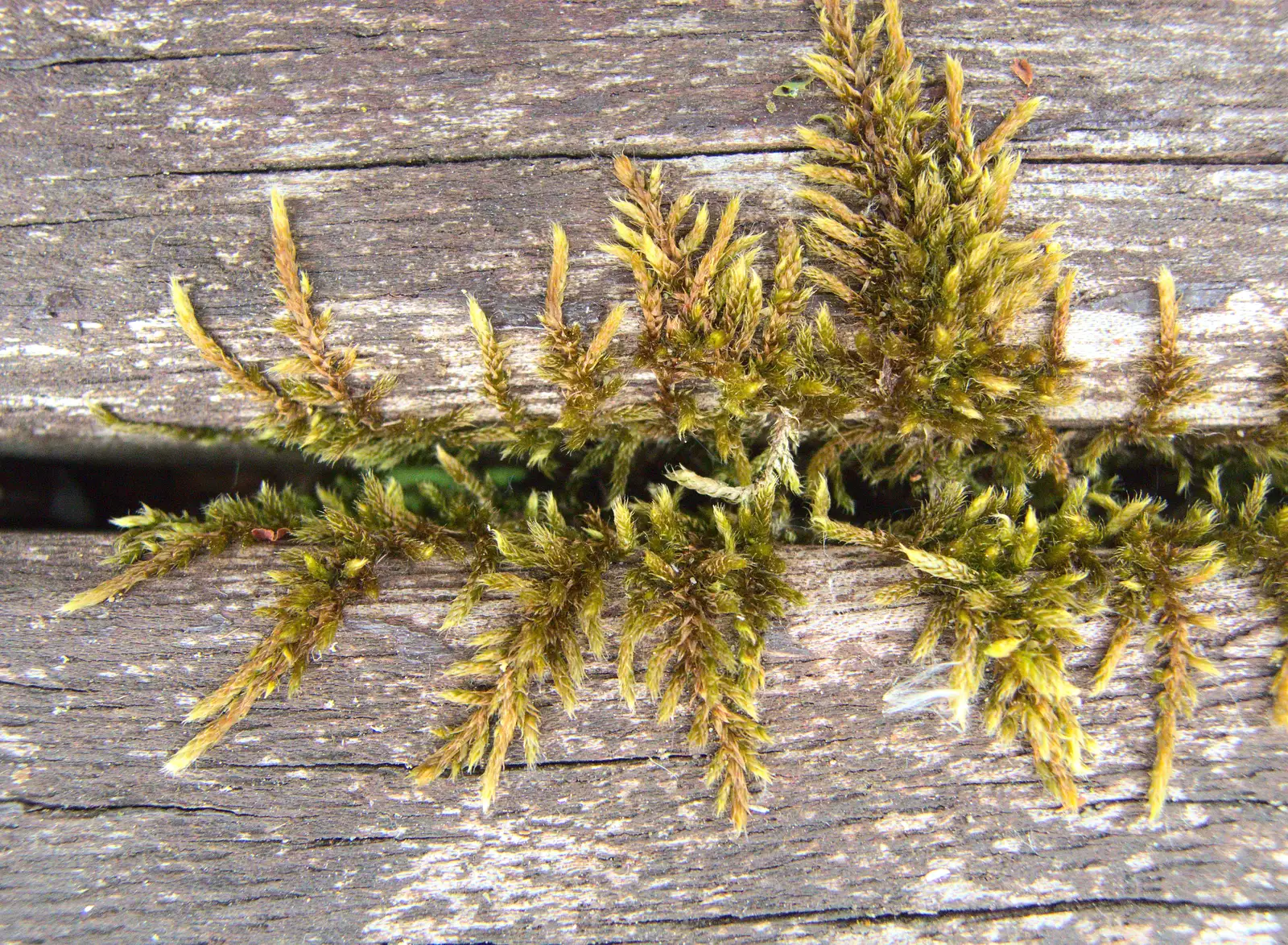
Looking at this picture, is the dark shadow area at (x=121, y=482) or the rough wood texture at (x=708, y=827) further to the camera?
the dark shadow area at (x=121, y=482)

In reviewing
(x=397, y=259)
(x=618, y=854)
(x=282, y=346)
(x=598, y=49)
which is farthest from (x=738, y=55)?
(x=618, y=854)

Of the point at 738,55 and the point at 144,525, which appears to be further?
the point at 144,525

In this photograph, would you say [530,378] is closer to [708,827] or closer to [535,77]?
[535,77]

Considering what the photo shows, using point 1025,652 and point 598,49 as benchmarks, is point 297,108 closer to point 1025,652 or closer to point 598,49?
point 598,49

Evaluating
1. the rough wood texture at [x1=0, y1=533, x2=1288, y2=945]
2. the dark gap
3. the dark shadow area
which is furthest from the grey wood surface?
the dark shadow area

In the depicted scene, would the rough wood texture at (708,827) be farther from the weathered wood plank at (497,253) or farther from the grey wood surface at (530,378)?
the weathered wood plank at (497,253)

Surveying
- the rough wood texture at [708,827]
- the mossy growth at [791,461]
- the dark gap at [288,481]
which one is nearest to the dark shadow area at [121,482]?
the dark gap at [288,481]
